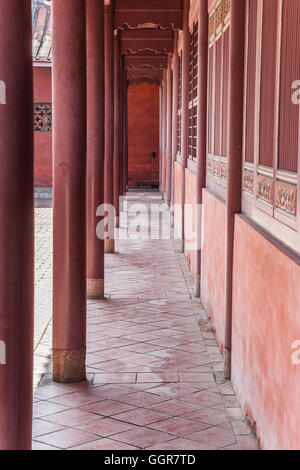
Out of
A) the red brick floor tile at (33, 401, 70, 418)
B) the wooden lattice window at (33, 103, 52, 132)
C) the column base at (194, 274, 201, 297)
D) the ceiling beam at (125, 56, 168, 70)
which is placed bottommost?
the red brick floor tile at (33, 401, 70, 418)

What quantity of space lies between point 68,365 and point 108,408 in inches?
27.3

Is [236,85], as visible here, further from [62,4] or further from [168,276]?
[168,276]

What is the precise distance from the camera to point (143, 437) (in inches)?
178

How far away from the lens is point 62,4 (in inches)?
219

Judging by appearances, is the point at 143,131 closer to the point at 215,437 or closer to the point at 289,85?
the point at 215,437

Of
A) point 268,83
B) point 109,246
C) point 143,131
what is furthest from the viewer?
point 143,131

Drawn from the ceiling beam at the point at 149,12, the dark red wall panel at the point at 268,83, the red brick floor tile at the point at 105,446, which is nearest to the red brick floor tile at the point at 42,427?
the red brick floor tile at the point at 105,446

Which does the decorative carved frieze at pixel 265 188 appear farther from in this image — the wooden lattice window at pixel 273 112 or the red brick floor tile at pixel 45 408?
the red brick floor tile at pixel 45 408

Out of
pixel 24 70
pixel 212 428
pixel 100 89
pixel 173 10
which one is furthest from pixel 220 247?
pixel 173 10

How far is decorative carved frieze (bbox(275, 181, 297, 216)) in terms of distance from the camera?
3662 mm

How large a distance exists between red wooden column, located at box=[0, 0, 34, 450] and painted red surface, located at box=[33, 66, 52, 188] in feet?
60.0

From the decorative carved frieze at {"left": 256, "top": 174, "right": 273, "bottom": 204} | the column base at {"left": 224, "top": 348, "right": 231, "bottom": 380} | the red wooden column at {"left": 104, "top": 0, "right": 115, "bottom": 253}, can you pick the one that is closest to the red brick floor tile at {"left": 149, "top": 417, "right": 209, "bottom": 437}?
the column base at {"left": 224, "top": 348, "right": 231, "bottom": 380}

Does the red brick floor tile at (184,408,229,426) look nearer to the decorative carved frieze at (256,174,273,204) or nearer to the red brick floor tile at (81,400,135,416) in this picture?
the red brick floor tile at (81,400,135,416)

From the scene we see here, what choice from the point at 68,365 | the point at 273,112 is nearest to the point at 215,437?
the point at 68,365
